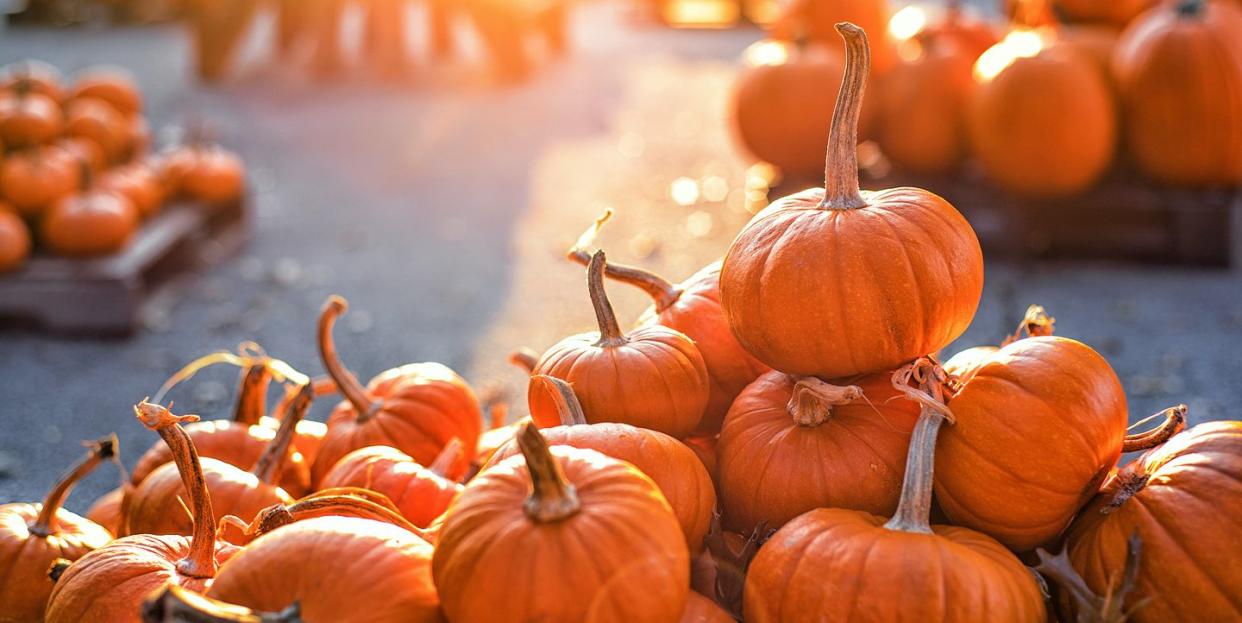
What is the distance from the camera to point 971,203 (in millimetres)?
5531

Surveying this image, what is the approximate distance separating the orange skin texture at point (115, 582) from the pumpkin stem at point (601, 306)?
735 mm

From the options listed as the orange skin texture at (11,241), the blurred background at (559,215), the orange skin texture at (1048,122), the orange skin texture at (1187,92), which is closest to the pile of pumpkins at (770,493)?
the blurred background at (559,215)

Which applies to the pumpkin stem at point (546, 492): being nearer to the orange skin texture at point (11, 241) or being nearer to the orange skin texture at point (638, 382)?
the orange skin texture at point (638, 382)

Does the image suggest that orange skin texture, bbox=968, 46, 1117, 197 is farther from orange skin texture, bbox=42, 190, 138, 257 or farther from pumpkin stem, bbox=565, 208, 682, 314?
orange skin texture, bbox=42, 190, 138, 257

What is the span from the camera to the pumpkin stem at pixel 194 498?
5.61 ft

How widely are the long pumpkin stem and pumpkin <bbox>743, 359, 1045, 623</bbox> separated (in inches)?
15.4

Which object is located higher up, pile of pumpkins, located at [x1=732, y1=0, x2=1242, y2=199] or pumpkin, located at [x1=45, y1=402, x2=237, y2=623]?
pile of pumpkins, located at [x1=732, y1=0, x2=1242, y2=199]

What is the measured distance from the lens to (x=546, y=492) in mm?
1390

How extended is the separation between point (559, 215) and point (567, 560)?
5.44 metres

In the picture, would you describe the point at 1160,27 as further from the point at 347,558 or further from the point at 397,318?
the point at 347,558

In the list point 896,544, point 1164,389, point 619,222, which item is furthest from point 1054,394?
point 619,222

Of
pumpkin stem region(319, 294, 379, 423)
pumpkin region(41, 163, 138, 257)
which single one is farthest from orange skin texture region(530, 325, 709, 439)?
pumpkin region(41, 163, 138, 257)

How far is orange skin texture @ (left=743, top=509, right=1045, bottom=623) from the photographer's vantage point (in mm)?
1467

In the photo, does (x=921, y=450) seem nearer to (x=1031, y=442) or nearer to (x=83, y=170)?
(x=1031, y=442)
